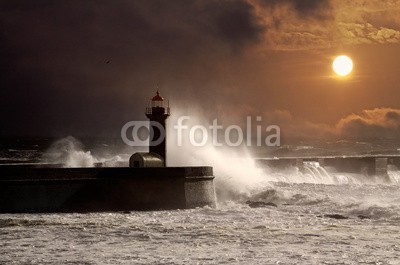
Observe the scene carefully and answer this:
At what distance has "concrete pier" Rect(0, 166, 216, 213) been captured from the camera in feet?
53.1

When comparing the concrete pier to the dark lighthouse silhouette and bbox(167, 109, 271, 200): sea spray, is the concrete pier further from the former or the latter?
bbox(167, 109, 271, 200): sea spray

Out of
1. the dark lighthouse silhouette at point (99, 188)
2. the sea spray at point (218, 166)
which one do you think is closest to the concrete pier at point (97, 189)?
the dark lighthouse silhouette at point (99, 188)

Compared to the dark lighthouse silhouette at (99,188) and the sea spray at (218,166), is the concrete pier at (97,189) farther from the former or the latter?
the sea spray at (218,166)

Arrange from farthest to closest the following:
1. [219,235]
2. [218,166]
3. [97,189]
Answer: [218,166] < [97,189] < [219,235]

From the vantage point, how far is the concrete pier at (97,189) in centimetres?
1619

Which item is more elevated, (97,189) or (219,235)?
(97,189)

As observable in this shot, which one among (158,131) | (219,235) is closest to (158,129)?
(158,131)

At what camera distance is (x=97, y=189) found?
17.0 meters

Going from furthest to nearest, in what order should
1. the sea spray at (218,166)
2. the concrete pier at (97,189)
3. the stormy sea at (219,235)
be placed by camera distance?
the sea spray at (218,166)
the concrete pier at (97,189)
the stormy sea at (219,235)

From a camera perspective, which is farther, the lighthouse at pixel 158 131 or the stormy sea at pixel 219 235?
the lighthouse at pixel 158 131

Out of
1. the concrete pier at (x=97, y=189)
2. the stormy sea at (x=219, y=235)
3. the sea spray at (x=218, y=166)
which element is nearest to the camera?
the stormy sea at (x=219, y=235)

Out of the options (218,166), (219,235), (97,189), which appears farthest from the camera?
(218,166)

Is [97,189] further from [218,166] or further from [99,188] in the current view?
[218,166]

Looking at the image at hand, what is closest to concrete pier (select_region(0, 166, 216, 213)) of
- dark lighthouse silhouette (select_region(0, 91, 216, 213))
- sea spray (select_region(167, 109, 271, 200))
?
dark lighthouse silhouette (select_region(0, 91, 216, 213))
